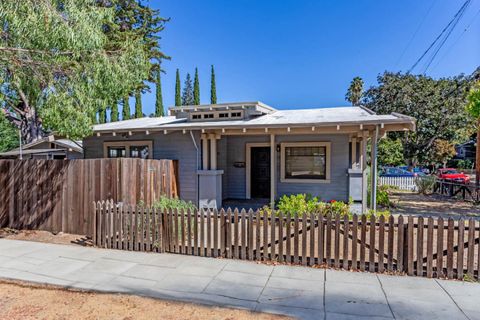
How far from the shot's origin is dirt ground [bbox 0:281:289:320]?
11.7 ft

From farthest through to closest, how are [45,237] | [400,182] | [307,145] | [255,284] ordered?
1. [400,182]
2. [307,145]
3. [45,237]
4. [255,284]

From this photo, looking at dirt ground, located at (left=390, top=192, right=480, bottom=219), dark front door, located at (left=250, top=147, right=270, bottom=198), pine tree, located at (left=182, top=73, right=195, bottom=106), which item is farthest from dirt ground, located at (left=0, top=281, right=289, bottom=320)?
pine tree, located at (left=182, top=73, right=195, bottom=106)

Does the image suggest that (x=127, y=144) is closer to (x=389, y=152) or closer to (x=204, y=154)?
(x=204, y=154)

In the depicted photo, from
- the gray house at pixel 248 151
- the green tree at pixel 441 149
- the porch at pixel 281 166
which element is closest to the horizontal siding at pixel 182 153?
the gray house at pixel 248 151

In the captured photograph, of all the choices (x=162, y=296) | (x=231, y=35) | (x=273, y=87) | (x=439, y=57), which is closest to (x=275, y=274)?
(x=162, y=296)

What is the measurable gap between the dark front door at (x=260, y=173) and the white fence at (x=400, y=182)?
1162 centimetres

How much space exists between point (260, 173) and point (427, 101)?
828 inches

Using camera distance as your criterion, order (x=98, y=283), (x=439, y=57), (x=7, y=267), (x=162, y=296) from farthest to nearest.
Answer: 1. (x=439, y=57)
2. (x=7, y=267)
3. (x=98, y=283)
4. (x=162, y=296)

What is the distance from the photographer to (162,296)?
13.3 ft

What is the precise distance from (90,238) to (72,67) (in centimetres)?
405

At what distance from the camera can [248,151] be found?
11.4 meters

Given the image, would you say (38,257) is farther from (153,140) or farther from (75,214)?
(153,140)

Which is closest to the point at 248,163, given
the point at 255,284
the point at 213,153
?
the point at 213,153

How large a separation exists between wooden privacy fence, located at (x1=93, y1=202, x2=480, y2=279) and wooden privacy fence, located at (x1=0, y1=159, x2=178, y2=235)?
88cm
